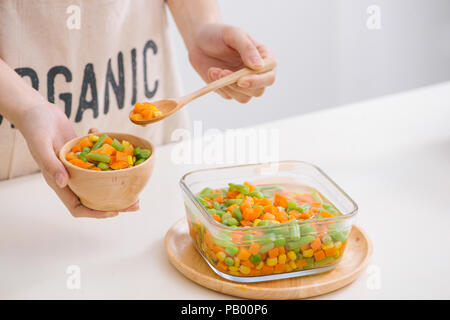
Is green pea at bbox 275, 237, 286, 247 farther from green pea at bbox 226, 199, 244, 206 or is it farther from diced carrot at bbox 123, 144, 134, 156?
diced carrot at bbox 123, 144, 134, 156

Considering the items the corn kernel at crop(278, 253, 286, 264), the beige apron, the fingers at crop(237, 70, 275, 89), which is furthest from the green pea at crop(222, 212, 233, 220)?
the beige apron

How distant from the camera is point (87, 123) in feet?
4.57

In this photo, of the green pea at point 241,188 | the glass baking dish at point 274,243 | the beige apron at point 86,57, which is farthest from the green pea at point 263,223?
the beige apron at point 86,57

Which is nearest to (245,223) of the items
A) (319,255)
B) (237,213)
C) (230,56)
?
(237,213)

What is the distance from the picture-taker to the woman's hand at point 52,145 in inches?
36.3

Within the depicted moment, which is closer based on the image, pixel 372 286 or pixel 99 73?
pixel 372 286

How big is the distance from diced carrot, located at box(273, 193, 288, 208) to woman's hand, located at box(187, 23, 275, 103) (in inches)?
11.7

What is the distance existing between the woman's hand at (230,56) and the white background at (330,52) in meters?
1.35

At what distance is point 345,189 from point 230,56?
16.8 inches

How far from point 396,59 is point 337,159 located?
2355 millimetres

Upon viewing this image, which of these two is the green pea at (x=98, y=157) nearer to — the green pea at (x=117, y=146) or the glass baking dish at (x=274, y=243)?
the green pea at (x=117, y=146)

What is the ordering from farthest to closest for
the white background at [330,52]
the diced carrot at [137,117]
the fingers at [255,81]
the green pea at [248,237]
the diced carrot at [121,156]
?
1. the white background at [330,52]
2. the fingers at [255,81]
3. the diced carrot at [137,117]
4. the diced carrot at [121,156]
5. the green pea at [248,237]
